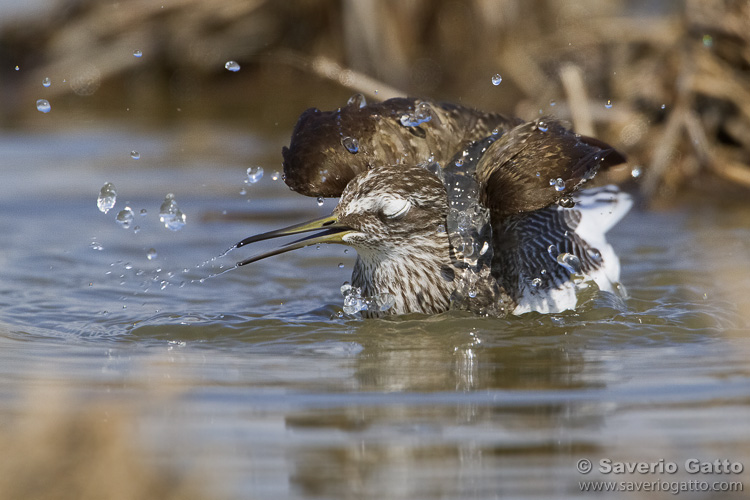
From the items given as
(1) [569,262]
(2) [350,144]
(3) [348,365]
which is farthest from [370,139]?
(3) [348,365]

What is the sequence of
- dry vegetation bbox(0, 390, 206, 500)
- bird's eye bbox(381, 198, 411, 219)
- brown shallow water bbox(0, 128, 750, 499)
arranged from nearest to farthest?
dry vegetation bbox(0, 390, 206, 500) → brown shallow water bbox(0, 128, 750, 499) → bird's eye bbox(381, 198, 411, 219)

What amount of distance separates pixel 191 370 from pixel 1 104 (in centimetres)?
851

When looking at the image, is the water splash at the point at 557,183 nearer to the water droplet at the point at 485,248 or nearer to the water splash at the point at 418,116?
the water droplet at the point at 485,248

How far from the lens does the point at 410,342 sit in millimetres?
5121

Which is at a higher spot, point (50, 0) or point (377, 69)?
point (50, 0)

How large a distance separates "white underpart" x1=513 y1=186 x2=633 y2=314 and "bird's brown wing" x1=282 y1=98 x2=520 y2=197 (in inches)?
30.1

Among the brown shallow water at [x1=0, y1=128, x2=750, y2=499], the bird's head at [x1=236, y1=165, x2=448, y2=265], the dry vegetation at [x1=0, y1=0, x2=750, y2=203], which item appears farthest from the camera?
the dry vegetation at [x1=0, y1=0, x2=750, y2=203]

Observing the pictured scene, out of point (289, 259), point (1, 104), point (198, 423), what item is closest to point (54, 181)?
point (289, 259)

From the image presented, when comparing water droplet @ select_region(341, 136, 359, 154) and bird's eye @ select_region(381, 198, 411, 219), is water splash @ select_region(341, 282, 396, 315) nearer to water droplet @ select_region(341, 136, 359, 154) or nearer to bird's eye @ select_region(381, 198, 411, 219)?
bird's eye @ select_region(381, 198, 411, 219)

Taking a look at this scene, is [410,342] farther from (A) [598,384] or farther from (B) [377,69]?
(B) [377,69]

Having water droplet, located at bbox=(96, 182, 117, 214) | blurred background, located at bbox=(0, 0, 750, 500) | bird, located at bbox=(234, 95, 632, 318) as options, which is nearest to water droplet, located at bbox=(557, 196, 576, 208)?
bird, located at bbox=(234, 95, 632, 318)

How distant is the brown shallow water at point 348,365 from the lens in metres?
3.43

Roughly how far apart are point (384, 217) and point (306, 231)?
454 millimetres

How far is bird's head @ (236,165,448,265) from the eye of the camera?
5.37m
